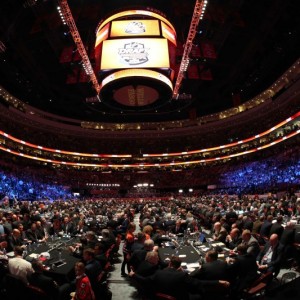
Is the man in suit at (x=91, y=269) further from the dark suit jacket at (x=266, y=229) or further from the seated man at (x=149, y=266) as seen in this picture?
the dark suit jacket at (x=266, y=229)

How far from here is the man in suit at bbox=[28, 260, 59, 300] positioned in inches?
188

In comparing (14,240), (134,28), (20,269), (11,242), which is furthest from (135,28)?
(20,269)

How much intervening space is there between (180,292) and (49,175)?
38.0m

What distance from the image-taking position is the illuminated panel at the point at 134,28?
637 inches

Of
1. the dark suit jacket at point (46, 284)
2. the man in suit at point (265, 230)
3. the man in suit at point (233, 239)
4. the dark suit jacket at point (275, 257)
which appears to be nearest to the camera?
the dark suit jacket at point (46, 284)

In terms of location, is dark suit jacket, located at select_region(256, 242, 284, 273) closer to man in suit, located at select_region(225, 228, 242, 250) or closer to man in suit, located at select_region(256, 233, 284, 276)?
man in suit, located at select_region(256, 233, 284, 276)

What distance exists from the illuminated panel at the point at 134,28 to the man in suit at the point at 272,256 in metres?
12.4

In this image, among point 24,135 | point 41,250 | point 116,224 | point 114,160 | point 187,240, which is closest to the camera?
point 41,250

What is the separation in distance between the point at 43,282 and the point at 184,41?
1981 centimetres

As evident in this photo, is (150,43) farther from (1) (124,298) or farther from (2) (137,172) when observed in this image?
(2) (137,172)

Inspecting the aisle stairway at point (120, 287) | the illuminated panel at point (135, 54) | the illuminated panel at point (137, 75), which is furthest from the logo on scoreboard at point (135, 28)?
the aisle stairway at point (120, 287)

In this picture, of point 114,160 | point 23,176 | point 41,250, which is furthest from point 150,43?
point 114,160

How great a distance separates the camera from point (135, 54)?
15.9m

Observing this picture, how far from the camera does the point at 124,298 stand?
252 inches
